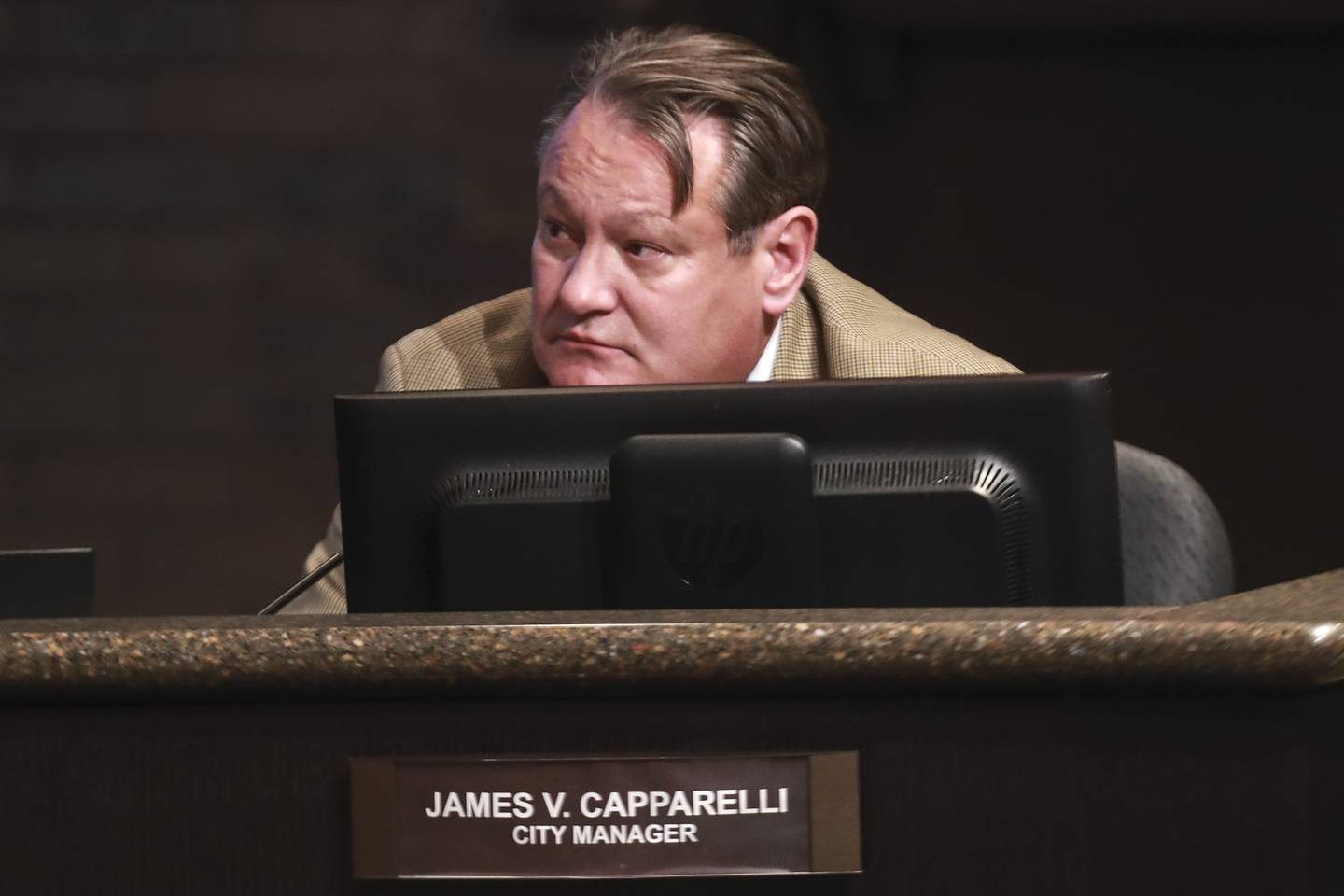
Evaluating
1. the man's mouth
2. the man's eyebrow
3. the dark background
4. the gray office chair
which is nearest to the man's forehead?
the man's eyebrow

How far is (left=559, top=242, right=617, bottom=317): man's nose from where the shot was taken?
1.56 meters

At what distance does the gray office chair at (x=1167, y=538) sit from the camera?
1.35m

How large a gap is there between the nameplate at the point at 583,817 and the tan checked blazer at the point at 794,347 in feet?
2.90

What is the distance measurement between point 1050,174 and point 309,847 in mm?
1841

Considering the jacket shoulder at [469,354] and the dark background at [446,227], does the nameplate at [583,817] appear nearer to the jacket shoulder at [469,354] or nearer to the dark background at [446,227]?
the jacket shoulder at [469,354]

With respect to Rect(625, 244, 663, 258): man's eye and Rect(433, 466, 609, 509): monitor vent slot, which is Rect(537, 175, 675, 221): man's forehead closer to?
Rect(625, 244, 663, 258): man's eye

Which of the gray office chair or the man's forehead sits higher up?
the man's forehead

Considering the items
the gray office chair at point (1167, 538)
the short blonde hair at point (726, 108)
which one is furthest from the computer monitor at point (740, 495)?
the short blonde hair at point (726, 108)

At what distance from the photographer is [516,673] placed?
0.70 metres

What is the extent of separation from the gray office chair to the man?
0.24 metres

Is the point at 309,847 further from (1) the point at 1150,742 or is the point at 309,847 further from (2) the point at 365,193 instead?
(2) the point at 365,193

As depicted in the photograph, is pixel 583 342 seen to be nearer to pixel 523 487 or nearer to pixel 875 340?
pixel 875 340

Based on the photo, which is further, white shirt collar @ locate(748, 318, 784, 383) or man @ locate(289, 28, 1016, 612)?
white shirt collar @ locate(748, 318, 784, 383)

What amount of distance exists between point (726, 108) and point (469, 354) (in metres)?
0.33
